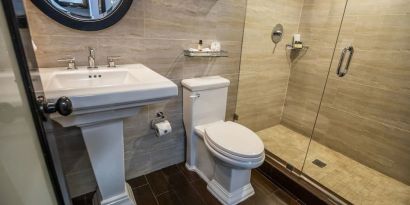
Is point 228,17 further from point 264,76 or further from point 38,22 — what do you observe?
point 38,22

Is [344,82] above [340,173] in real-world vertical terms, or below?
above

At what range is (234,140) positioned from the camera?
1.43 meters

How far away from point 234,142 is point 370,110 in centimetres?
142

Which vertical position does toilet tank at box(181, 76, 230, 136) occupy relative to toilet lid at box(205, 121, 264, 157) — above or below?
above

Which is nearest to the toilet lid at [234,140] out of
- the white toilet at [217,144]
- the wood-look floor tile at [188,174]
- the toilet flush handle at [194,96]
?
the white toilet at [217,144]

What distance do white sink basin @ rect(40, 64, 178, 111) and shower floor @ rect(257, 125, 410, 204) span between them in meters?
1.49

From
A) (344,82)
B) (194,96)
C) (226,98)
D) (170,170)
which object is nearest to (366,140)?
Answer: (344,82)

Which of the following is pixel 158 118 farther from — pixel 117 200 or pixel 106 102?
pixel 106 102

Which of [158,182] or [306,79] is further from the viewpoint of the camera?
[306,79]

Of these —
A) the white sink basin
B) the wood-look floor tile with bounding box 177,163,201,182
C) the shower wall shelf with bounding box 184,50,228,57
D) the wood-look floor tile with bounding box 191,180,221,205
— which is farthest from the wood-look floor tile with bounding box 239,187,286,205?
the shower wall shelf with bounding box 184,50,228,57

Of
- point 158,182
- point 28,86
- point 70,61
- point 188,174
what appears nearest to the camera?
point 28,86

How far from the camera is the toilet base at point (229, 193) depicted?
1.51 m

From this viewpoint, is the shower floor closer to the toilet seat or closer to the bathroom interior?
the bathroom interior

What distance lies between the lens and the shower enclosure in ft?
5.62
